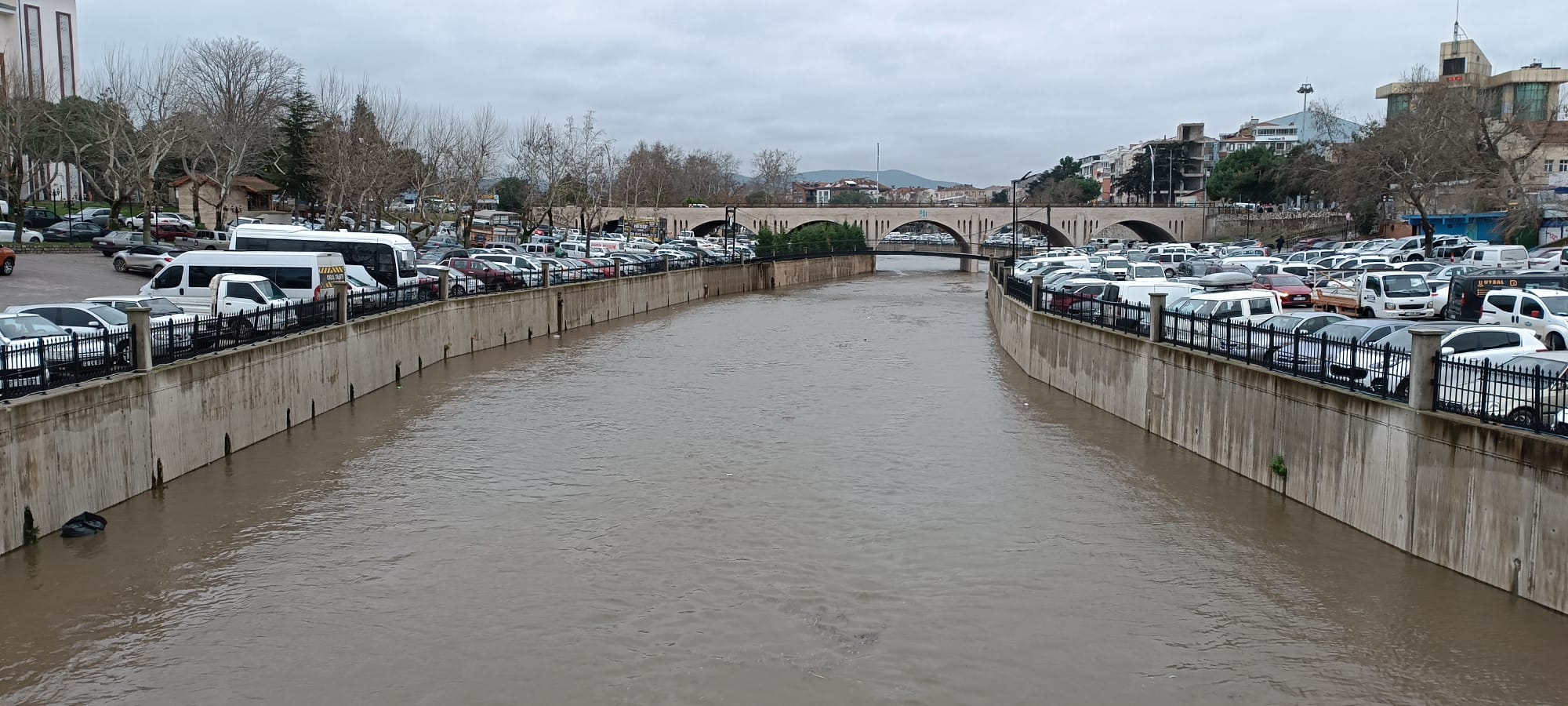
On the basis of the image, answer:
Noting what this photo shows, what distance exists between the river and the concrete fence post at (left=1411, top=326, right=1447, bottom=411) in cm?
203

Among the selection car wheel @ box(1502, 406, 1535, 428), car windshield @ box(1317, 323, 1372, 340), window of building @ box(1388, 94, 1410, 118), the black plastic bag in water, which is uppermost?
window of building @ box(1388, 94, 1410, 118)

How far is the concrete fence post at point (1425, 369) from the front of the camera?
1528 centimetres

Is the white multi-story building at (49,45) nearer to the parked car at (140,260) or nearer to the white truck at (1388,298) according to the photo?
the parked car at (140,260)

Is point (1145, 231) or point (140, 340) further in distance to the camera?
point (1145, 231)

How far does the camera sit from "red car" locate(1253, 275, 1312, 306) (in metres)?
36.8

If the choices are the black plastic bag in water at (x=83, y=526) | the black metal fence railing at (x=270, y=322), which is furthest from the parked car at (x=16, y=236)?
the black plastic bag in water at (x=83, y=526)

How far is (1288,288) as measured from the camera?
38.0 meters

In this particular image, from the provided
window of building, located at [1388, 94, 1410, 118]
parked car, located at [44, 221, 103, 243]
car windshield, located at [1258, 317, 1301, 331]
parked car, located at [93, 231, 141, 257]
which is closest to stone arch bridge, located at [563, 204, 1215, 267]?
window of building, located at [1388, 94, 1410, 118]

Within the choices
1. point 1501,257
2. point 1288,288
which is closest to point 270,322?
point 1288,288

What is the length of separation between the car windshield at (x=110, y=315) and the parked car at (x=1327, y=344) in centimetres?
2004

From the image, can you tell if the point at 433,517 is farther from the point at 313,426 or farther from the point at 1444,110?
the point at 1444,110

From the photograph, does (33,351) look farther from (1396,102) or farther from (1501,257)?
(1396,102)

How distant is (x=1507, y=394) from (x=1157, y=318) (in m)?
9.98

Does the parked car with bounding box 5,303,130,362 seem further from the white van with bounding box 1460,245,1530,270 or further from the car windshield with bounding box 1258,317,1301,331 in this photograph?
the white van with bounding box 1460,245,1530,270
